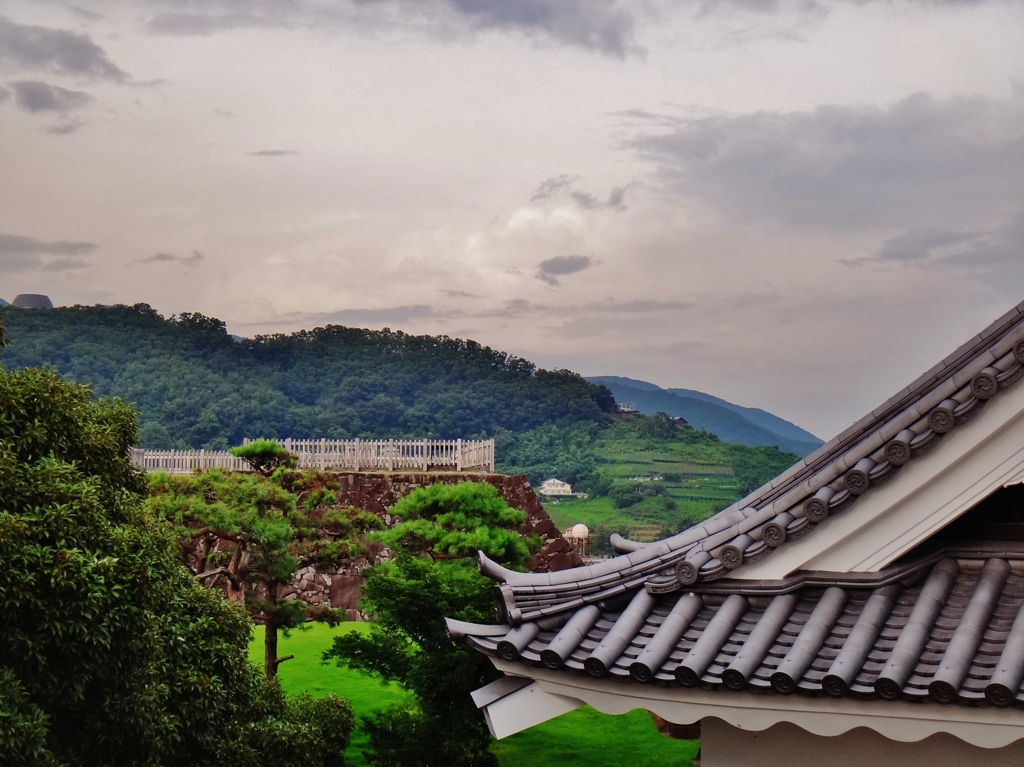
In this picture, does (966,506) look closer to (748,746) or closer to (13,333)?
(748,746)

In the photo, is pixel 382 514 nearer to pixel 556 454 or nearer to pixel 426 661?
pixel 426 661

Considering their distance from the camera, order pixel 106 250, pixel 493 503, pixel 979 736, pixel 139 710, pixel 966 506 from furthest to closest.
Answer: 1. pixel 106 250
2. pixel 493 503
3. pixel 139 710
4. pixel 966 506
5. pixel 979 736

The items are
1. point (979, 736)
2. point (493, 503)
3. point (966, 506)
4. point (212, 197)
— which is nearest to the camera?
point (979, 736)

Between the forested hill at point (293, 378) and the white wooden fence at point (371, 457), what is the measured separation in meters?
12.2

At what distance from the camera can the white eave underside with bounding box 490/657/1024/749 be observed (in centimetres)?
241

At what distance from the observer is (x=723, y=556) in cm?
284

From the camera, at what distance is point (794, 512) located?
9.30 ft

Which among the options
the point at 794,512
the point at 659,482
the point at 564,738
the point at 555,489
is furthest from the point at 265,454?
the point at 659,482

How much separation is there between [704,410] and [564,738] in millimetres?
38638

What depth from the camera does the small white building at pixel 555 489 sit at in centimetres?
3311

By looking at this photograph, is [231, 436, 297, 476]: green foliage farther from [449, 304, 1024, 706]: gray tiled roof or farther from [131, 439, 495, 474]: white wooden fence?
[449, 304, 1024, 706]: gray tiled roof

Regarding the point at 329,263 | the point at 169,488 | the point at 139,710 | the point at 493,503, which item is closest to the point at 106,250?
the point at 329,263

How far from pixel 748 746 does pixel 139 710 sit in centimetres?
315

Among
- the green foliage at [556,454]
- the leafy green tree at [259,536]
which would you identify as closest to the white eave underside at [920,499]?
the leafy green tree at [259,536]
